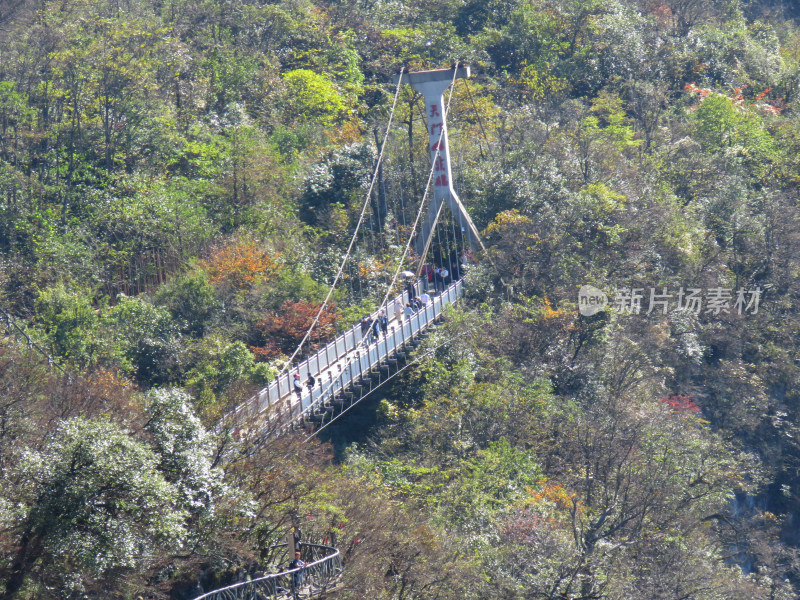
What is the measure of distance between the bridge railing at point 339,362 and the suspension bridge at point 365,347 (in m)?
0.02

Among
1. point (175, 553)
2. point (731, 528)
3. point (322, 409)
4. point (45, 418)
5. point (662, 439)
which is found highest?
point (45, 418)

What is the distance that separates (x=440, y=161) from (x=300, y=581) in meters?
18.4

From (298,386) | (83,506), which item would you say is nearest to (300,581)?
(83,506)

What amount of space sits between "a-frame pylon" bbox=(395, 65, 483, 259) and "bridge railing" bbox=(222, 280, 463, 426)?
2879mm

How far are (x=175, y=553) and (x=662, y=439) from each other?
14284 millimetres

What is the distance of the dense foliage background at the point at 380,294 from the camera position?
1611 centimetres

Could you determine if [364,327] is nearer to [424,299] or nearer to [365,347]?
[365,347]

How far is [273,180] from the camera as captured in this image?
33.7 m

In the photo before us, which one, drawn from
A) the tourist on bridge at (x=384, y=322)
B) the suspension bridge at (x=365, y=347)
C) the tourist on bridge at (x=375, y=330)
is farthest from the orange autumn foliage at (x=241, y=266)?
the tourist on bridge at (x=375, y=330)

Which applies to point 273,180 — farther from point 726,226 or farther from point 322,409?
point 726,226

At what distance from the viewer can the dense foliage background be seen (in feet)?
52.9

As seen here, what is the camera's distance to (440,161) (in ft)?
105

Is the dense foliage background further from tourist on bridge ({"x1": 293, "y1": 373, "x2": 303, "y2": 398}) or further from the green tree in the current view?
tourist on bridge ({"x1": 293, "y1": 373, "x2": 303, "y2": 398})

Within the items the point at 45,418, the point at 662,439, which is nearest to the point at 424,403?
the point at 662,439
